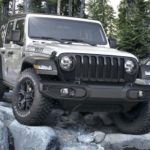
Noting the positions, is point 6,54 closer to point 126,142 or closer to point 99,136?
point 99,136

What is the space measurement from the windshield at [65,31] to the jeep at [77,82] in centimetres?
4

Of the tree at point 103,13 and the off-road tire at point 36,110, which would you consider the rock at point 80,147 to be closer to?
the off-road tire at point 36,110

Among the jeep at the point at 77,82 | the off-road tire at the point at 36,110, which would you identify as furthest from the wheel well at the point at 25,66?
the off-road tire at the point at 36,110

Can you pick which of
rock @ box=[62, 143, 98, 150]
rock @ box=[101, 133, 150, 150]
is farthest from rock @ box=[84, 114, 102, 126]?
rock @ box=[62, 143, 98, 150]

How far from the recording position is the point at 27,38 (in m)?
8.57

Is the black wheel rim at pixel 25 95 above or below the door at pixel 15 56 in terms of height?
below

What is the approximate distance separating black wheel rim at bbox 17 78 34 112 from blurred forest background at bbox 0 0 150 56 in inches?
746

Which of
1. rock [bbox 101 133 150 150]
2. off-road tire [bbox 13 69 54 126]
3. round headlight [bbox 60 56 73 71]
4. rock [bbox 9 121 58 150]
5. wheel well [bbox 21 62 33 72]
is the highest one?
round headlight [bbox 60 56 73 71]

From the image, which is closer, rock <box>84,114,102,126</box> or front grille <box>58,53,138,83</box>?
front grille <box>58,53,138,83</box>

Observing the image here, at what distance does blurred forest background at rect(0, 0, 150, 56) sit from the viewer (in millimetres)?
34781

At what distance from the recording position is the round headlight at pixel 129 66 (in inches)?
301

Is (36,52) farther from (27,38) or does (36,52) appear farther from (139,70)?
(139,70)

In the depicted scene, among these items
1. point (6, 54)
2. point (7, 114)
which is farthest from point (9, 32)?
point (7, 114)

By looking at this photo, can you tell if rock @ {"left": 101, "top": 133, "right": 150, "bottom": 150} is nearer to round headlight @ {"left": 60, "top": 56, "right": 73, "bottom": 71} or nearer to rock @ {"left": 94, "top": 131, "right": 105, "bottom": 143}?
rock @ {"left": 94, "top": 131, "right": 105, "bottom": 143}
